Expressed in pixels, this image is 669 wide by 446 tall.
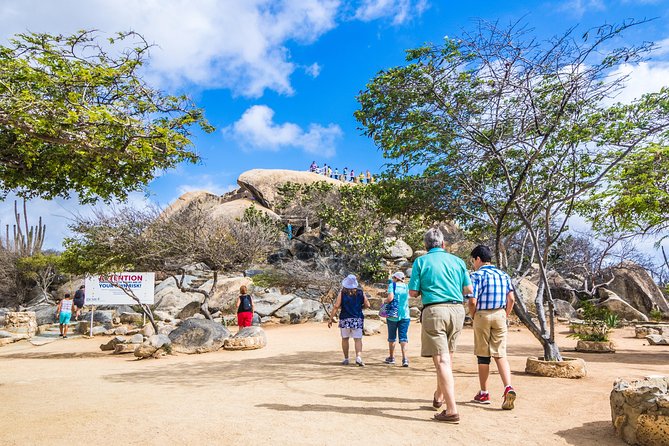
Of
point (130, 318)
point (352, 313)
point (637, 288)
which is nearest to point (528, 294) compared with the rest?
point (637, 288)

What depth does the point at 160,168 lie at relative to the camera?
650 centimetres

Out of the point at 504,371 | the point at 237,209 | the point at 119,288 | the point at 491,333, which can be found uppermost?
the point at 237,209

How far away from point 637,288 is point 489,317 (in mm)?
23170

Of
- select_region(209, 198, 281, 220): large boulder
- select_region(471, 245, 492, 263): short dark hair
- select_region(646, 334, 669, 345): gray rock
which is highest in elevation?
select_region(209, 198, 281, 220): large boulder

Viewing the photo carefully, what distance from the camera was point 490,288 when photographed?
18.0ft

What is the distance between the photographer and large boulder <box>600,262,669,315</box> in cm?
2370

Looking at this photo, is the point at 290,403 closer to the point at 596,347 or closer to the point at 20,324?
the point at 596,347

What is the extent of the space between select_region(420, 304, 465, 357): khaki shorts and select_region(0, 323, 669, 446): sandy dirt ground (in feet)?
2.33

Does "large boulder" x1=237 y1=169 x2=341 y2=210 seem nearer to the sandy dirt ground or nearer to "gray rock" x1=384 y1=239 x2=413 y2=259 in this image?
"gray rock" x1=384 y1=239 x2=413 y2=259

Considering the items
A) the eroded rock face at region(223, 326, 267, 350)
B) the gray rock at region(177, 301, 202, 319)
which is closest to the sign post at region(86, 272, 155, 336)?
the eroded rock face at region(223, 326, 267, 350)

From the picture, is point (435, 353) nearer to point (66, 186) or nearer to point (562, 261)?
point (66, 186)

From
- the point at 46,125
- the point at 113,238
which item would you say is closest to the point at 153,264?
the point at 113,238

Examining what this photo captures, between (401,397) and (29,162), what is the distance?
547 centimetres

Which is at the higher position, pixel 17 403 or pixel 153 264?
pixel 153 264
